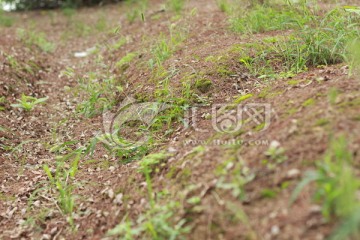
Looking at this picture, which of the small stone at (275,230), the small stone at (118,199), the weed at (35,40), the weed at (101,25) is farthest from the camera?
the weed at (101,25)

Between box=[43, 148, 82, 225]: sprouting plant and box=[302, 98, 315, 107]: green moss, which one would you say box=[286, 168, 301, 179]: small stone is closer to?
box=[302, 98, 315, 107]: green moss

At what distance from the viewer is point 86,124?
151 inches

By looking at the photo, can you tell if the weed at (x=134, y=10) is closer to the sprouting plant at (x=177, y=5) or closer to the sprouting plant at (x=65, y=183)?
the sprouting plant at (x=177, y=5)

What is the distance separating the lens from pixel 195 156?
243 cm

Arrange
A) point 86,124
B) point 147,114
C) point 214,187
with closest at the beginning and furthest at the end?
point 214,187
point 147,114
point 86,124

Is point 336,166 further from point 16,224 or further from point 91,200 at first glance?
point 16,224

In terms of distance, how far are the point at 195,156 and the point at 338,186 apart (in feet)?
2.99

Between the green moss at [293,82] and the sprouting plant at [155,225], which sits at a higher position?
the green moss at [293,82]

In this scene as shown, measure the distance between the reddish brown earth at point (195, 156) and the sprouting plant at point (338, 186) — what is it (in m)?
0.05

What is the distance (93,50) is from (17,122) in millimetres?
2555

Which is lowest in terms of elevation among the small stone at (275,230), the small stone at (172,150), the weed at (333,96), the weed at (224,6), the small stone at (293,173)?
the small stone at (275,230)

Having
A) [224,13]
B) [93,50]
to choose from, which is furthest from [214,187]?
[93,50]

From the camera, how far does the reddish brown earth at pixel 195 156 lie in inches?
76.0

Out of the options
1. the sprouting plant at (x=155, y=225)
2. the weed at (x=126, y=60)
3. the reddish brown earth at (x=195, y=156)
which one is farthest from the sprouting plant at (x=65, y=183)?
the weed at (x=126, y=60)
